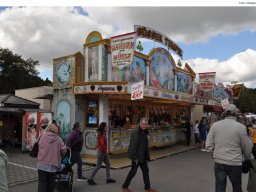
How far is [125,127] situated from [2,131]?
736cm

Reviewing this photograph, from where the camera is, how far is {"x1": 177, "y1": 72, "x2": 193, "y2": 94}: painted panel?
1917 centimetres

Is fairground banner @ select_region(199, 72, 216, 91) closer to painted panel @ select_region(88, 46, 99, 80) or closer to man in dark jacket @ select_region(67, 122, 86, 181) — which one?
painted panel @ select_region(88, 46, 99, 80)

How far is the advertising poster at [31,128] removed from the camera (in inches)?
536

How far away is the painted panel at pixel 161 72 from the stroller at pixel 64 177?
9486mm

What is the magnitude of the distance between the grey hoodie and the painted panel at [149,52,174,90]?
1077 cm

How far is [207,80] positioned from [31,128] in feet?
40.6

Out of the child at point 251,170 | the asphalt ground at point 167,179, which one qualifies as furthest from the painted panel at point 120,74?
the child at point 251,170

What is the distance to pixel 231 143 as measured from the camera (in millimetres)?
4766

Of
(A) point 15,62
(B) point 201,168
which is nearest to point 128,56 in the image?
(B) point 201,168

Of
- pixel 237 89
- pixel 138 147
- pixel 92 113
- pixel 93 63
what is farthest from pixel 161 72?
pixel 237 89

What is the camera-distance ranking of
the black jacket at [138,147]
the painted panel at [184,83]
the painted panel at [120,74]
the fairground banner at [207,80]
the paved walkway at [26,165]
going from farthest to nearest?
the fairground banner at [207,80] < the painted panel at [184,83] < the painted panel at [120,74] < the paved walkway at [26,165] < the black jacket at [138,147]

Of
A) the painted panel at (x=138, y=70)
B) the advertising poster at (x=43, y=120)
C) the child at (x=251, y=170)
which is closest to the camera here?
the child at (x=251, y=170)

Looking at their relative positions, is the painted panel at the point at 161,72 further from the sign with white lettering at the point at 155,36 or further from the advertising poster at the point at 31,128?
the advertising poster at the point at 31,128

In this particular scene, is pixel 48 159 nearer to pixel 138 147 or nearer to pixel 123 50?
pixel 138 147
